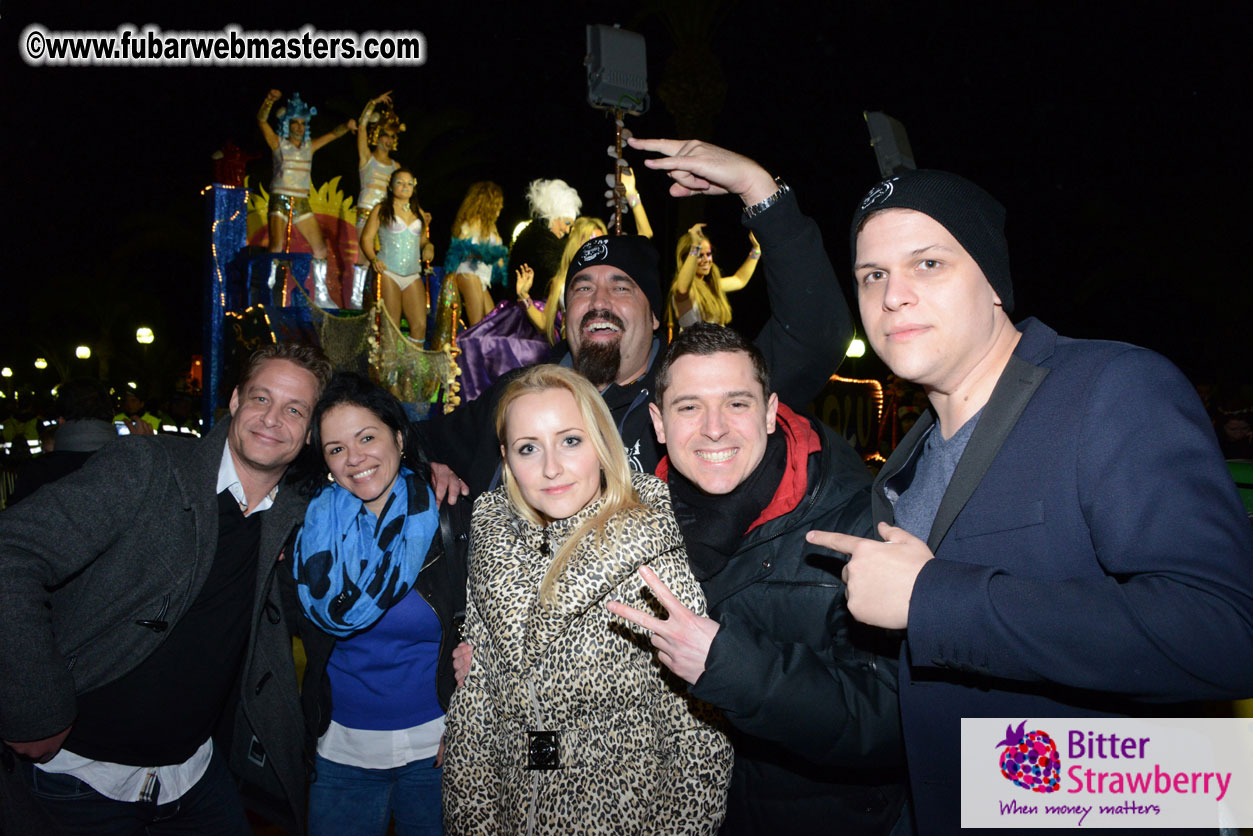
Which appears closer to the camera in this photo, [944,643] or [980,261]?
[944,643]

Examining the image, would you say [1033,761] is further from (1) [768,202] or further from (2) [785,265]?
(1) [768,202]

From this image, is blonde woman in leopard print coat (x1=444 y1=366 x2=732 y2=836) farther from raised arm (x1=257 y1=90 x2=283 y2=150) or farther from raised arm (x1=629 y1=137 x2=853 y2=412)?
raised arm (x1=257 y1=90 x2=283 y2=150)

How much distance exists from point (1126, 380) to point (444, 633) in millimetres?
2239

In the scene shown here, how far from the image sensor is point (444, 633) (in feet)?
8.83

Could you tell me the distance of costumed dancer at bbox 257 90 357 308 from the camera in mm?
8836

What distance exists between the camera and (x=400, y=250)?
8.73 m

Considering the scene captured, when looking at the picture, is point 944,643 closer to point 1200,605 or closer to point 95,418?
point 1200,605

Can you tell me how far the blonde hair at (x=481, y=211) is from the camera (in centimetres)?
875

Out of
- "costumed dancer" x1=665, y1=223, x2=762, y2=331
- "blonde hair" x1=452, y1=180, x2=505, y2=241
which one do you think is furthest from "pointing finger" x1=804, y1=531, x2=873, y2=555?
"blonde hair" x1=452, y1=180, x2=505, y2=241

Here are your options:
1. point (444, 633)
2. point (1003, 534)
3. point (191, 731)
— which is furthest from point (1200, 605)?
point (191, 731)

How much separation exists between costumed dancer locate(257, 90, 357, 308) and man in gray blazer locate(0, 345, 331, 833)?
7.08 m

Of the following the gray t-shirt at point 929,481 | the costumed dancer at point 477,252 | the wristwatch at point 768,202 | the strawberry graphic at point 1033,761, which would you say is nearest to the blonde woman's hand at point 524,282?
the costumed dancer at point 477,252

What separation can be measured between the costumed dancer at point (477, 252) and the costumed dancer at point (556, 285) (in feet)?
3.65

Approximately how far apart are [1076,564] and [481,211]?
831 centimetres
